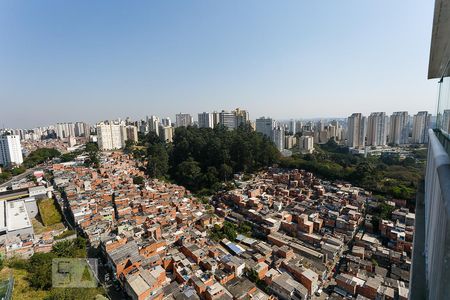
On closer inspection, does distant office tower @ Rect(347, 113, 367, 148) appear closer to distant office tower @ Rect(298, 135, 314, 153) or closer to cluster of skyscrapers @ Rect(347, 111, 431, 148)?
cluster of skyscrapers @ Rect(347, 111, 431, 148)

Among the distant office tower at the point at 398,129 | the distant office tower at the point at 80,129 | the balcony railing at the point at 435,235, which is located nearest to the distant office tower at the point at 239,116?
the distant office tower at the point at 398,129

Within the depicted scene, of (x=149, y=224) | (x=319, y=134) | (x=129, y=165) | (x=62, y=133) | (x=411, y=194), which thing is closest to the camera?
(x=149, y=224)

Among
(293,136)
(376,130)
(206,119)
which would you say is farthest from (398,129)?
(206,119)

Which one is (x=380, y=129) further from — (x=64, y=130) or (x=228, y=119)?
(x=64, y=130)

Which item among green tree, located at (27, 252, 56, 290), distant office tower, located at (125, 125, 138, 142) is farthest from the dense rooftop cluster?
distant office tower, located at (125, 125, 138, 142)

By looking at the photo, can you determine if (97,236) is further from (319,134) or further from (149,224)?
(319,134)

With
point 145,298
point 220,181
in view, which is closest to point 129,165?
point 220,181
